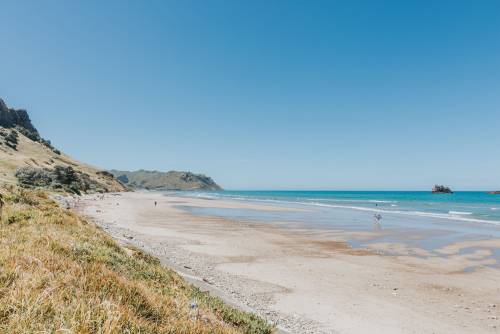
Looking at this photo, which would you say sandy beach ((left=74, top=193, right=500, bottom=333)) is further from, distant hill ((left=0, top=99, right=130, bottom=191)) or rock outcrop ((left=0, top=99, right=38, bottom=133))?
rock outcrop ((left=0, top=99, right=38, bottom=133))

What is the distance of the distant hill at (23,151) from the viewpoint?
66.4 metres

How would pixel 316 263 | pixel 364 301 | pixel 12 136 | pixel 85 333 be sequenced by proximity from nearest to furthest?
pixel 85 333
pixel 364 301
pixel 316 263
pixel 12 136

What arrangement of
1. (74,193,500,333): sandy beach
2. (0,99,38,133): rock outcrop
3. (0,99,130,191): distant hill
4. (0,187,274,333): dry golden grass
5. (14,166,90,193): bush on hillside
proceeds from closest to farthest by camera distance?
1. (0,187,274,333): dry golden grass
2. (74,193,500,333): sandy beach
3. (14,166,90,193): bush on hillside
4. (0,99,130,191): distant hill
5. (0,99,38,133): rock outcrop

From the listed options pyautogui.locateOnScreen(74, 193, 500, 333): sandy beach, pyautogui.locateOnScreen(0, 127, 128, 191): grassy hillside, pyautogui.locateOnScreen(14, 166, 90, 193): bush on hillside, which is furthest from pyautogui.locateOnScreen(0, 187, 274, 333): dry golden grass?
pyautogui.locateOnScreen(14, 166, 90, 193): bush on hillside

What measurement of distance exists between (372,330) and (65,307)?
7.93 meters

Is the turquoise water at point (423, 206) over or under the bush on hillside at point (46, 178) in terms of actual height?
under

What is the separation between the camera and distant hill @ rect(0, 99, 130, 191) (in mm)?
66381

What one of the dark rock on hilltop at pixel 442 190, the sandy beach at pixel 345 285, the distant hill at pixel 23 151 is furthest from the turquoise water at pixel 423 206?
the dark rock on hilltop at pixel 442 190

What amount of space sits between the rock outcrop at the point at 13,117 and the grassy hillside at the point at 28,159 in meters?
12.1

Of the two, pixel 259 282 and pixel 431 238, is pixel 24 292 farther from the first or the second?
pixel 431 238

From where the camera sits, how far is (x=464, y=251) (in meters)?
17.7

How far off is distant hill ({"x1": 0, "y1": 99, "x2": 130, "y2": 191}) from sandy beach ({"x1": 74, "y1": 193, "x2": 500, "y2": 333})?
6129 centimetres

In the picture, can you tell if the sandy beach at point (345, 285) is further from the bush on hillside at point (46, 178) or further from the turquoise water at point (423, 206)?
the bush on hillside at point (46, 178)

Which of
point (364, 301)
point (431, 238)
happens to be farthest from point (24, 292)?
point (431, 238)
